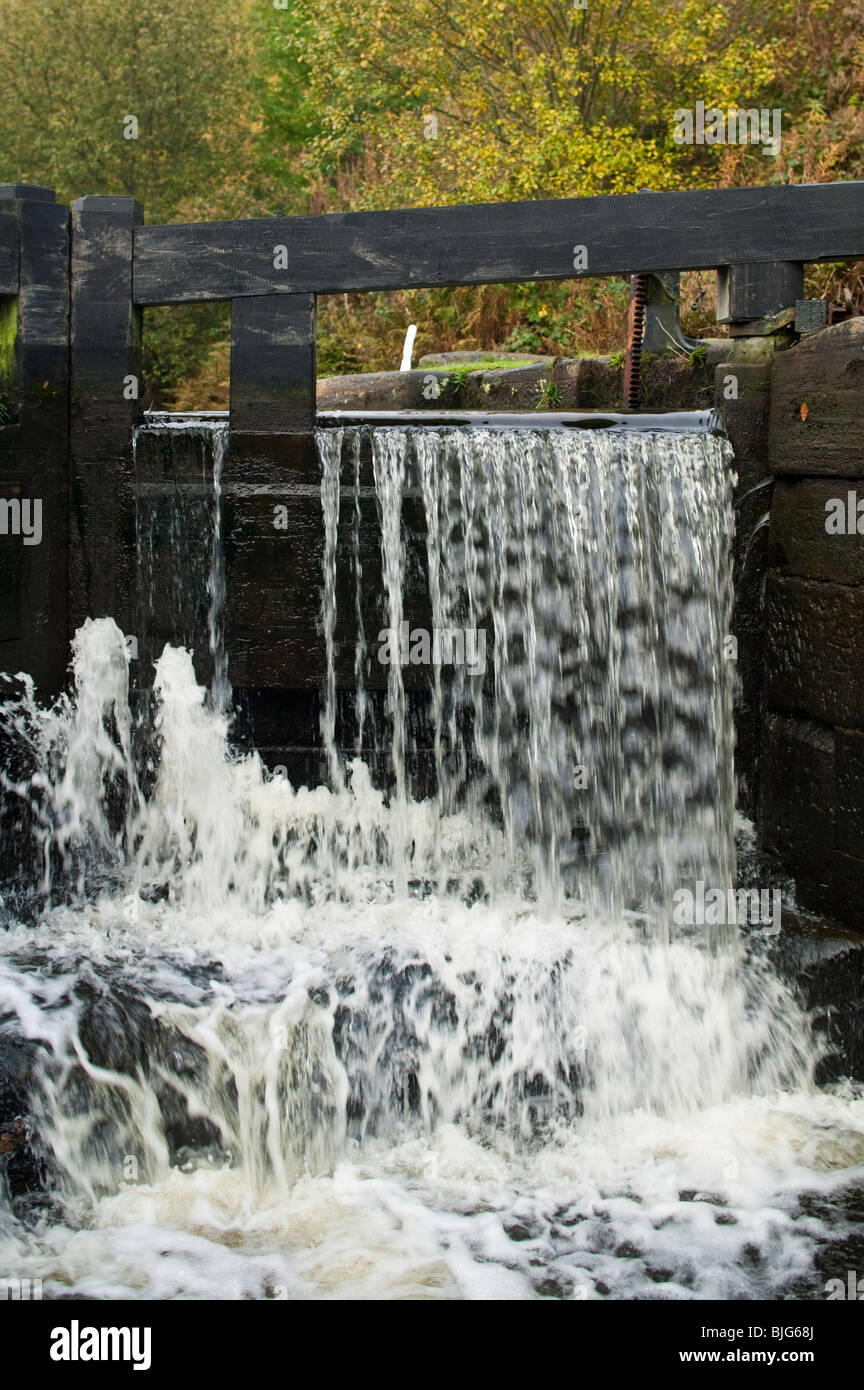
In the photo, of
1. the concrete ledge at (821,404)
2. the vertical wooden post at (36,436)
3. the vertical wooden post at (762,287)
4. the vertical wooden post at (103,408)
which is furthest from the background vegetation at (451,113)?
the vertical wooden post at (36,436)

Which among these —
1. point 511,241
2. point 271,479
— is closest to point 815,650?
point 511,241

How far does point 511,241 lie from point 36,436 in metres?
2.58

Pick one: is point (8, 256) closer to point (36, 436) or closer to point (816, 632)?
point (36, 436)

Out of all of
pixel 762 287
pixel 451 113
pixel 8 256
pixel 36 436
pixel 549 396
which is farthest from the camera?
pixel 451 113

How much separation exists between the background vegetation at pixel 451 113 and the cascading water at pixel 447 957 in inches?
279

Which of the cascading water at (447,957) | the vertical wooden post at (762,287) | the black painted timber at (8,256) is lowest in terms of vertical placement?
the cascading water at (447,957)

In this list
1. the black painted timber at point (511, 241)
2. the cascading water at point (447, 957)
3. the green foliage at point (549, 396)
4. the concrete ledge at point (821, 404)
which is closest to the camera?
the cascading water at point (447, 957)

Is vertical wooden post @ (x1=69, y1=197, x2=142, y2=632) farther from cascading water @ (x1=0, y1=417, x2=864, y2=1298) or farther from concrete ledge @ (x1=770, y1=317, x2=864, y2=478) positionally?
concrete ledge @ (x1=770, y1=317, x2=864, y2=478)

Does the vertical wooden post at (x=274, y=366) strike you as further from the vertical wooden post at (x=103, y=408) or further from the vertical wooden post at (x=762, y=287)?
the vertical wooden post at (x=762, y=287)

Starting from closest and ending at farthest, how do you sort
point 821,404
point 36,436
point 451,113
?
point 821,404 → point 36,436 → point 451,113

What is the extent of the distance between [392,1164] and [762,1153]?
152 cm

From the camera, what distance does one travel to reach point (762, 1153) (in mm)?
5223

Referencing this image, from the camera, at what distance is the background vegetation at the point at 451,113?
1449 cm

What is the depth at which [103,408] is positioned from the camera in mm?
6516
